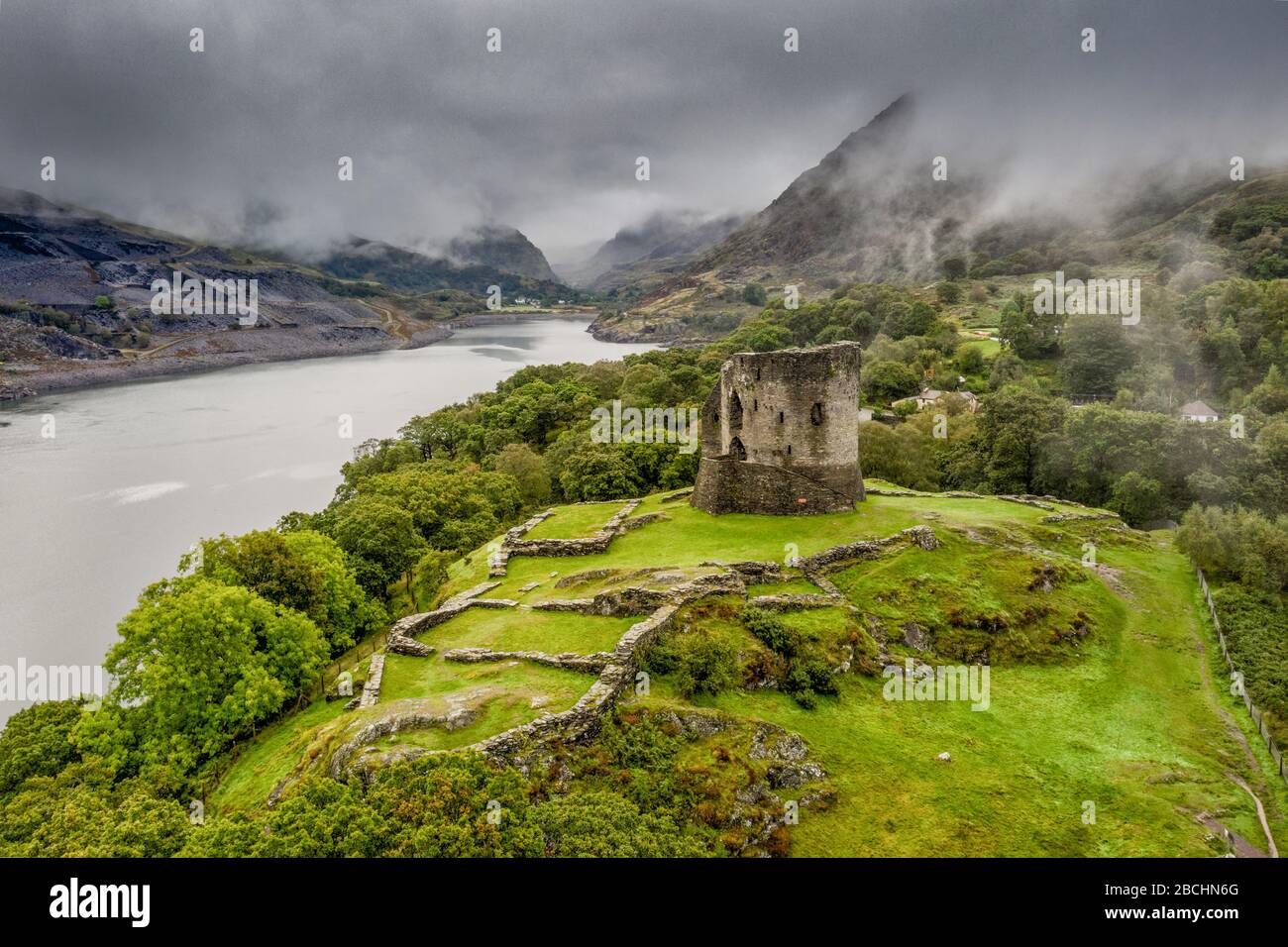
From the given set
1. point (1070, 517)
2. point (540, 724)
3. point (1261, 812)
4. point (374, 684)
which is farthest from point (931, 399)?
point (540, 724)

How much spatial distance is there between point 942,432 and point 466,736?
165ft

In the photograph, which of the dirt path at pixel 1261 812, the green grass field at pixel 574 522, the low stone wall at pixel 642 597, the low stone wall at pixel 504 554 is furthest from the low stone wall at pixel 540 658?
the dirt path at pixel 1261 812

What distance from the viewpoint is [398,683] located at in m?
19.2

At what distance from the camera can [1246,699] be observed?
72.0ft

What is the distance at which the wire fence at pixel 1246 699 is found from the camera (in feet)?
62.4

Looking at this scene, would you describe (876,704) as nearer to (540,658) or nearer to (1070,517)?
(540,658)

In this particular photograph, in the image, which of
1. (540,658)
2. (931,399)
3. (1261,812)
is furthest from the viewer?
(931,399)

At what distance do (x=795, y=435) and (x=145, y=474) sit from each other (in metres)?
69.4

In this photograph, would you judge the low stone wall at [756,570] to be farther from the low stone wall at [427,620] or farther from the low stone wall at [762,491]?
the low stone wall at [427,620]

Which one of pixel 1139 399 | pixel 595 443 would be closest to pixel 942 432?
pixel 1139 399
